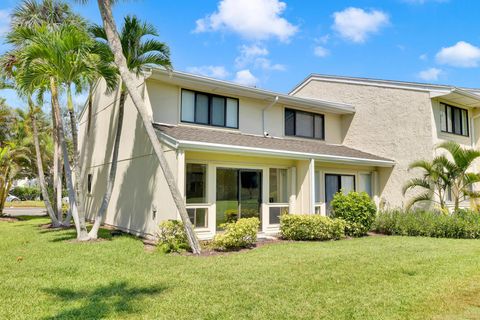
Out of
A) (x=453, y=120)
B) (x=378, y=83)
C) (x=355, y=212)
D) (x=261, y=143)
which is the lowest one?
(x=355, y=212)

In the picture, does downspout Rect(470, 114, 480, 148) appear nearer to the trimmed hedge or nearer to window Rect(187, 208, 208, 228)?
→ the trimmed hedge

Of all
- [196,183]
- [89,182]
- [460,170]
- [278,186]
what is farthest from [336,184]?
[89,182]

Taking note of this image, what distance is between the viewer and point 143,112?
9734mm

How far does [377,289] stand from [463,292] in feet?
4.73

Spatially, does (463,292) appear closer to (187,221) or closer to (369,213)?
(187,221)

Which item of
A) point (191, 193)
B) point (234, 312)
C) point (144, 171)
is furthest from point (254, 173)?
point (234, 312)

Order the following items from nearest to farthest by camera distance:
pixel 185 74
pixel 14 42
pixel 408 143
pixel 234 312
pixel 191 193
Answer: pixel 234 312
pixel 14 42
pixel 191 193
pixel 185 74
pixel 408 143

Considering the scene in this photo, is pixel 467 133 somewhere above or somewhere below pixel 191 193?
above

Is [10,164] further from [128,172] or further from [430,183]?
[430,183]

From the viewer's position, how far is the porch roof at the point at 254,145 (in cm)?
1112

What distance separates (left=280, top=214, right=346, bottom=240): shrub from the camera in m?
12.0

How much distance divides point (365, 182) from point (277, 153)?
637cm

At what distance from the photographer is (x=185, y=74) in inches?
504

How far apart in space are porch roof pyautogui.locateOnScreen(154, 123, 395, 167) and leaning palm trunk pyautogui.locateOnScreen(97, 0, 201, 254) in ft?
3.21
